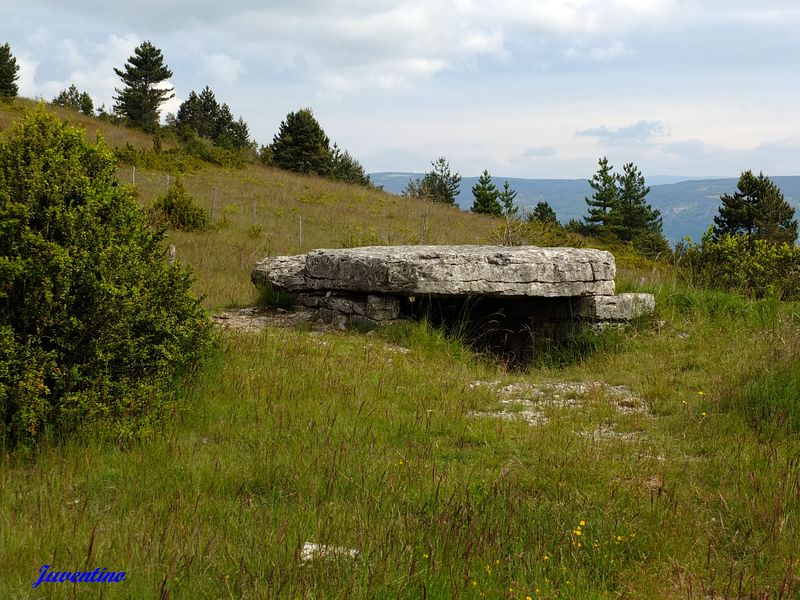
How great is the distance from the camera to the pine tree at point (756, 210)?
128 feet

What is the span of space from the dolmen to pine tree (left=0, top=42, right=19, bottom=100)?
3837cm

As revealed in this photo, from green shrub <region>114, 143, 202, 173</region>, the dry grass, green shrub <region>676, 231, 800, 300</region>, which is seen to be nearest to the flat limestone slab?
the dry grass

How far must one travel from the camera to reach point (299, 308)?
9.94 meters

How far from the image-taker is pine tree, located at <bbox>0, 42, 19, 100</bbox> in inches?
1583

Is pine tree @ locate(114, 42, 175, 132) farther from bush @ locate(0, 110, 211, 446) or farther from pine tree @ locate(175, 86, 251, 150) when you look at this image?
bush @ locate(0, 110, 211, 446)

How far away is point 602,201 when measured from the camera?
140 feet

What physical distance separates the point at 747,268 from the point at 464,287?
5420 mm

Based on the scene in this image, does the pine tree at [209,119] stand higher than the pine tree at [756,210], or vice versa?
the pine tree at [209,119]

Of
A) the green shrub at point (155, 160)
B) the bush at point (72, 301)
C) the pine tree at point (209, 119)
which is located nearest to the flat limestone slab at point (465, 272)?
the bush at point (72, 301)

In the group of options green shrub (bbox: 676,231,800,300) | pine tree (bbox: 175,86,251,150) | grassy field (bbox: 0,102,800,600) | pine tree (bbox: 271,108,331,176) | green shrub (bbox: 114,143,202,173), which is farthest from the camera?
pine tree (bbox: 175,86,251,150)

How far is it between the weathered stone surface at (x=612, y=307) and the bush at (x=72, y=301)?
6032mm

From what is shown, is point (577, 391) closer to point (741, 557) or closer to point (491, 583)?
point (741, 557)

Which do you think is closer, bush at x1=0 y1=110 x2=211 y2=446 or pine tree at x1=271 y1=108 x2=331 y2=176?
A: bush at x1=0 y1=110 x2=211 y2=446

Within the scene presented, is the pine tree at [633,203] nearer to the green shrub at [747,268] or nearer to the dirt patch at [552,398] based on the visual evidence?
the green shrub at [747,268]
